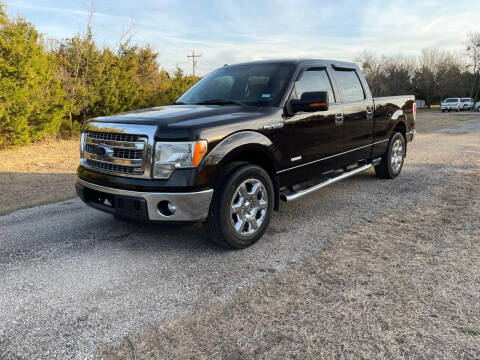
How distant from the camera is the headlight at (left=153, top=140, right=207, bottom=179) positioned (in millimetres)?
3133

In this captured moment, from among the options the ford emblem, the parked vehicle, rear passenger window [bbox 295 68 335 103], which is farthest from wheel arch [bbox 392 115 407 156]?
the parked vehicle

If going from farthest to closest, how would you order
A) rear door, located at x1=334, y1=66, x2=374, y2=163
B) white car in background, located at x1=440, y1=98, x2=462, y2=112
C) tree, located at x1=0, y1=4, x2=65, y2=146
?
white car in background, located at x1=440, y1=98, x2=462, y2=112 < tree, located at x1=0, y1=4, x2=65, y2=146 < rear door, located at x1=334, y1=66, x2=374, y2=163

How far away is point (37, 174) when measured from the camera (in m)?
7.53

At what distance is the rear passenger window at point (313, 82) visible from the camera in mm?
4293

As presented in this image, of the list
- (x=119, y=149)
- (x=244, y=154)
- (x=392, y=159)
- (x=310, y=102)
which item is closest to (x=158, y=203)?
(x=119, y=149)

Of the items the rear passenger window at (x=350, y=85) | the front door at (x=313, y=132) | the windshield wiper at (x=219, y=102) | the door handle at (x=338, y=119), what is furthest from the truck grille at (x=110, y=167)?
the rear passenger window at (x=350, y=85)

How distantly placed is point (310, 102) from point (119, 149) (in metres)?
2.04

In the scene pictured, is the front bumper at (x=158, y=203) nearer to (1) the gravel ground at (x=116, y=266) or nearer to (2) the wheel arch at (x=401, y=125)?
(1) the gravel ground at (x=116, y=266)

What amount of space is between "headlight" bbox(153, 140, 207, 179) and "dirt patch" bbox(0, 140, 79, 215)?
324cm

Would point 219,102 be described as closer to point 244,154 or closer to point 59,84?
point 244,154

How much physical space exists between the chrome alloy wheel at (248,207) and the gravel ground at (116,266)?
241 mm

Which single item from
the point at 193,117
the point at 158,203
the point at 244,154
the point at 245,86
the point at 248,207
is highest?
the point at 245,86

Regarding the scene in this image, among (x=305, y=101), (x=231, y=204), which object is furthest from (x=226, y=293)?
(x=305, y=101)

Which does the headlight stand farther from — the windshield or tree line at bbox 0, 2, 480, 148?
tree line at bbox 0, 2, 480, 148
